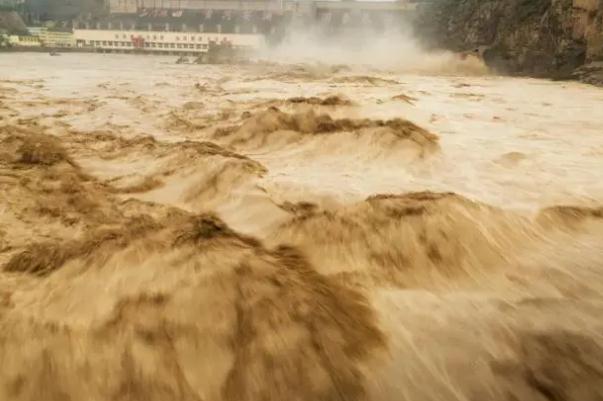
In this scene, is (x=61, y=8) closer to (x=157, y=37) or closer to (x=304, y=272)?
(x=157, y=37)

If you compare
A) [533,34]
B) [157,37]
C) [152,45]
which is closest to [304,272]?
[533,34]

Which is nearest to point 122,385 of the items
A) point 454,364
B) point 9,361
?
point 9,361

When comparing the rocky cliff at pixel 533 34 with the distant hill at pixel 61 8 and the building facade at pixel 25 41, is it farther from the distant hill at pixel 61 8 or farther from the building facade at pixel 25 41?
the distant hill at pixel 61 8

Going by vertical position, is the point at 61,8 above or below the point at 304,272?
above

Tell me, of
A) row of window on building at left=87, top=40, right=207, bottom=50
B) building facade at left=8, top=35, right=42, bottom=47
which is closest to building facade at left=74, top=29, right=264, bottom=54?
row of window on building at left=87, top=40, right=207, bottom=50

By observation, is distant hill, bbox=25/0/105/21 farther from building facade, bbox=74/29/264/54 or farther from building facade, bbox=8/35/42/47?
building facade, bbox=8/35/42/47

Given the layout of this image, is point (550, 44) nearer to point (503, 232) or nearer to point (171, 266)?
point (503, 232)
